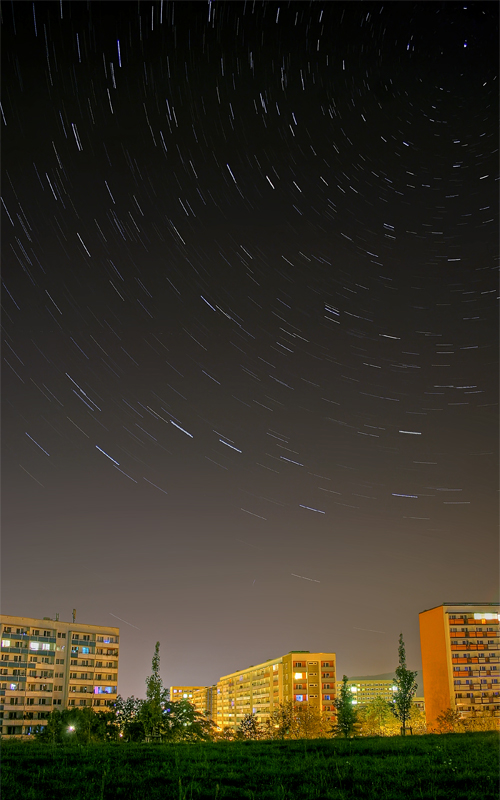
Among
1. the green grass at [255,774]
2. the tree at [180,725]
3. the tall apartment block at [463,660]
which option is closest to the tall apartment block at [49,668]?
the tree at [180,725]

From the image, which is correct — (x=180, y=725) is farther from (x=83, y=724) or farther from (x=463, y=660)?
(x=463, y=660)

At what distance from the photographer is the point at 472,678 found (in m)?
127

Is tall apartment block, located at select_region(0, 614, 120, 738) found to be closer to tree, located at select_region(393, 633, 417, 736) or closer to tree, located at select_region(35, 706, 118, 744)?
tree, located at select_region(35, 706, 118, 744)

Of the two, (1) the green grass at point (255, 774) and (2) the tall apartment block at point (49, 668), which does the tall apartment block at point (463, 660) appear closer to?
(2) the tall apartment block at point (49, 668)

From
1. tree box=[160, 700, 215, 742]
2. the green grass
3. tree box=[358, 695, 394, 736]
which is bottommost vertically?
tree box=[358, 695, 394, 736]

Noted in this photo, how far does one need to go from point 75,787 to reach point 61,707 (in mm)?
117326

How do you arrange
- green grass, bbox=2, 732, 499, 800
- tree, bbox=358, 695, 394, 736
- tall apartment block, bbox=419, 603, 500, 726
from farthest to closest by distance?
tall apartment block, bbox=419, 603, 500, 726 → tree, bbox=358, 695, 394, 736 → green grass, bbox=2, 732, 499, 800

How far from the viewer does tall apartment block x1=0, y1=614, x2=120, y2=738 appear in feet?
350

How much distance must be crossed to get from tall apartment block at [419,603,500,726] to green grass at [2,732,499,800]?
4826 inches

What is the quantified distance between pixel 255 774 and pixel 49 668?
116534 mm

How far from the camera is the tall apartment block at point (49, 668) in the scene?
350 ft

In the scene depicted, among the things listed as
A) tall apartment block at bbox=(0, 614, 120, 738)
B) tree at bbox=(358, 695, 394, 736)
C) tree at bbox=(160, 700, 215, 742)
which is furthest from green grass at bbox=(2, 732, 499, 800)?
tall apartment block at bbox=(0, 614, 120, 738)

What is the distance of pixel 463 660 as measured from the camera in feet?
420

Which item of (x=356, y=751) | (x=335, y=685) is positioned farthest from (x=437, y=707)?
(x=356, y=751)
